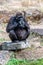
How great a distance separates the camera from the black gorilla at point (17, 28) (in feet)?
35.6

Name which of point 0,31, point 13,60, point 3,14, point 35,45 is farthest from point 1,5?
point 13,60

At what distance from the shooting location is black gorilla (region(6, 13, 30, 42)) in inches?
427

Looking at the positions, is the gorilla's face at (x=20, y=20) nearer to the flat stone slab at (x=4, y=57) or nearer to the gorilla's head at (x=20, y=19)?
the gorilla's head at (x=20, y=19)

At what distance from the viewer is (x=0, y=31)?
15.2m

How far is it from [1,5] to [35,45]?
9.14 metres

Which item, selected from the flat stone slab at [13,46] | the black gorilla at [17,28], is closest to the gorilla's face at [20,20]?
the black gorilla at [17,28]

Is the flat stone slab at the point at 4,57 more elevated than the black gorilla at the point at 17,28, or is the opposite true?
the black gorilla at the point at 17,28

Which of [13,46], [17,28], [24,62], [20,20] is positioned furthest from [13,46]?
[24,62]

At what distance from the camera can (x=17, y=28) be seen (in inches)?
434

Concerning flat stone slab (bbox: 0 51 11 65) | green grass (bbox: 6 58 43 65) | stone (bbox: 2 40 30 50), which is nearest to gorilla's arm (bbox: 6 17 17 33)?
stone (bbox: 2 40 30 50)

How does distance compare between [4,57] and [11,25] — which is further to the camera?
[11,25]

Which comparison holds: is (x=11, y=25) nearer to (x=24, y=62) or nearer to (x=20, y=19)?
(x=20, y=19)

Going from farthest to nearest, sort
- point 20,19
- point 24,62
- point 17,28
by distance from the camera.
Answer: point 17,28
point 20,19
point 24,62

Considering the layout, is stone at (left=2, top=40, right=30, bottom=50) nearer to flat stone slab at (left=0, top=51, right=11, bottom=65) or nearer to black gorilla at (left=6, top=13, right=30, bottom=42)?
black gorilla at (left=6, top=13, right=30, bottom=42)
